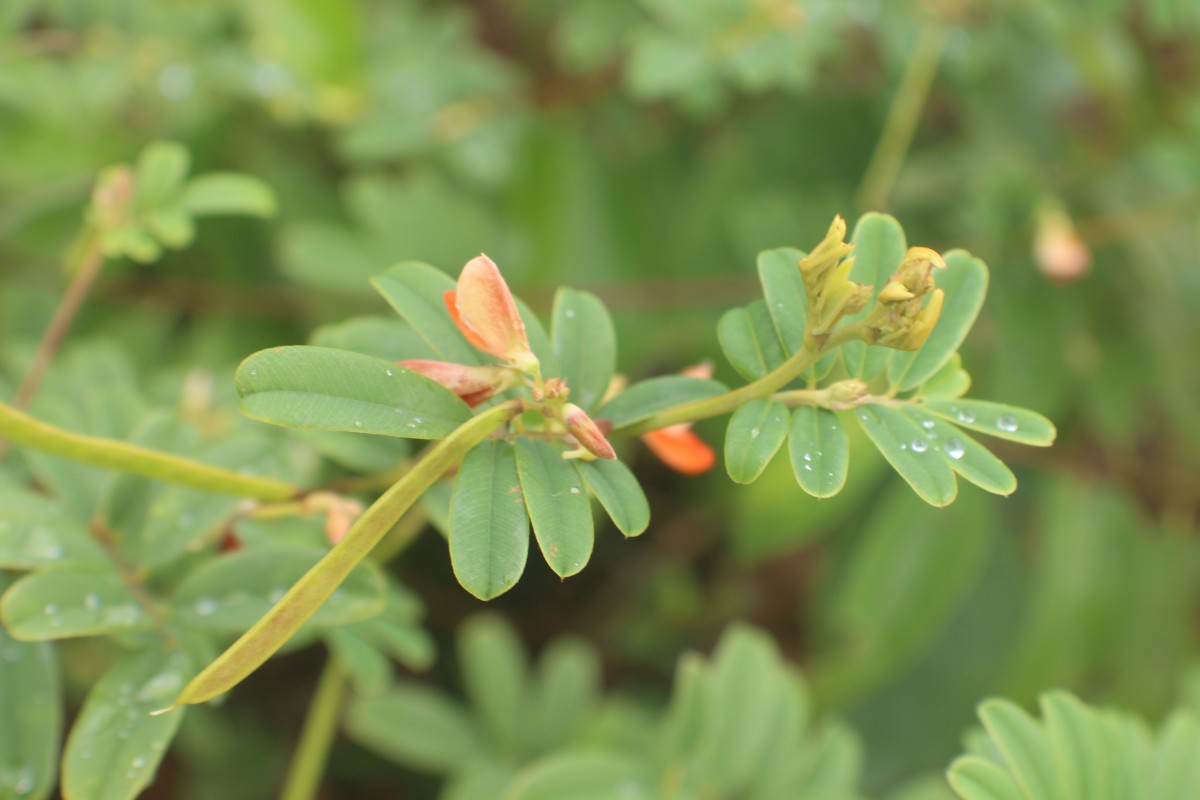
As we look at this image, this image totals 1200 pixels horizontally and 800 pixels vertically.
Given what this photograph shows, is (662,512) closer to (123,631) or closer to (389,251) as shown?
(389,251)

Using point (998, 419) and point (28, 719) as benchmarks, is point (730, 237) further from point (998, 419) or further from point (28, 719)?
point (28, 719)

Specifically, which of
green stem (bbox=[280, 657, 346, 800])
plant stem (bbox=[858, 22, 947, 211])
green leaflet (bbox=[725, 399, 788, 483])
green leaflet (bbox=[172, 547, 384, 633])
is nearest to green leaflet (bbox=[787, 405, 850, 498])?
green leaflet (bbox=[725, 399, 788, 483])

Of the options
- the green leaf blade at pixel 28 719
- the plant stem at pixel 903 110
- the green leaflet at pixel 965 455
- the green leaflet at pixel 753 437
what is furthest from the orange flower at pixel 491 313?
the plant stem at pixel 903 110

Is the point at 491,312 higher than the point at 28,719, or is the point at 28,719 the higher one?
the point at 491,312

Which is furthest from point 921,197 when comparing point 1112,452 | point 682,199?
point 1112,452

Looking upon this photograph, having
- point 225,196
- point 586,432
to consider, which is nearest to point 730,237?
point 225,196

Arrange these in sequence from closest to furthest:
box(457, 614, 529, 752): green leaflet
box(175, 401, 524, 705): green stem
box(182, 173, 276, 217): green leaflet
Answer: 1. box(175, 401, 524, 705): green stem
2. box(182, 173, 276, 217): green leaflet
3. box(457, 614, 529, 752): green leaflet

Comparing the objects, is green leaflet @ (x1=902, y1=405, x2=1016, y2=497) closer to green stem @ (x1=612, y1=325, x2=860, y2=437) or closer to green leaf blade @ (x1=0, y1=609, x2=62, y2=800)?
green stem @ (x1=612, y1=325, x2=860, y2=437)
